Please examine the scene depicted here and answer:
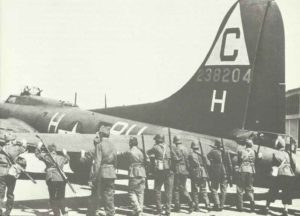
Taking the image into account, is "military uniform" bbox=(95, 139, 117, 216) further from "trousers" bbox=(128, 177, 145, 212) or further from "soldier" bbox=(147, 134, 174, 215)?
"soldier" bbox=(147, 134, 174, 215)

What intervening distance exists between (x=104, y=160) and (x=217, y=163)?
3.13 meters

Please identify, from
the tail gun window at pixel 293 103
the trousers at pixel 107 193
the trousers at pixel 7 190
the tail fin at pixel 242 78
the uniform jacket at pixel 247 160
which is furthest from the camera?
the tail gun window at pixel 293 103

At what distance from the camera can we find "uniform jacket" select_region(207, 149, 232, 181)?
10488 millimetres

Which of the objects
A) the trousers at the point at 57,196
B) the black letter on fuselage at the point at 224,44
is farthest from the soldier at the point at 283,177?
the trousers at the point at 57,196

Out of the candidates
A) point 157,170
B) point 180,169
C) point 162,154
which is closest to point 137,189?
point 157,170

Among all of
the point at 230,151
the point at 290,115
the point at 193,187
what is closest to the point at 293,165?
the point at 230,151

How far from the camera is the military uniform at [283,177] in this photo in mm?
9953

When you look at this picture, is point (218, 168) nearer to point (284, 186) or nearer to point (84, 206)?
point (284, 186)

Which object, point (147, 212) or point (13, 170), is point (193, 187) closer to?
point (147, 212)

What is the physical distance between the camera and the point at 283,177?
9.97 m

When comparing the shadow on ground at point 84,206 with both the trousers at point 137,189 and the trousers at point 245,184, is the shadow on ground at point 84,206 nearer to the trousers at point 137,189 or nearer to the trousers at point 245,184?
the trousers at point 245,184

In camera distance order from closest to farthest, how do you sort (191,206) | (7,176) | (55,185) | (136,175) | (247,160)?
(7,176), (55,185), (136,175), (191,206), (247,160)

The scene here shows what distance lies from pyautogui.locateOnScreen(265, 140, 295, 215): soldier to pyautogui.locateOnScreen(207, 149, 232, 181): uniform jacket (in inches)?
44.9

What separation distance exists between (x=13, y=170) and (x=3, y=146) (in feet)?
2.00
